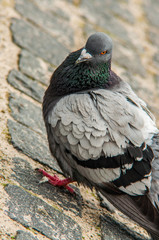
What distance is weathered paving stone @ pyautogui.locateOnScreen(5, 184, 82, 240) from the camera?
3.22m

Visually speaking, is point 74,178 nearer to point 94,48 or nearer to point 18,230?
point 18,230

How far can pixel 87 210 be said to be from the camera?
13.2 feet

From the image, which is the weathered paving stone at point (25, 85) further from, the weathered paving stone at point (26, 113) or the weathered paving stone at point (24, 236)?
the weathered paving stone at point (24, 236)

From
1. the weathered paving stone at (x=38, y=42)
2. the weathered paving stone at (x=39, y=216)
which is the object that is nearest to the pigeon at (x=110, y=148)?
the weathered paving stone at (x=39, y=216)

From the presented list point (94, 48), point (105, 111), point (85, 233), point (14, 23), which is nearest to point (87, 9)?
point (14, 23)

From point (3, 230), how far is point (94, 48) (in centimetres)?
218

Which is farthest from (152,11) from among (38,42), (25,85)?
(25,85)

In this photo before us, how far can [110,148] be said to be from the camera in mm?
3684

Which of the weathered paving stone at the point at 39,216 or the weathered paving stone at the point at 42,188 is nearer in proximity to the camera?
the weathered paving stone at the point at 39,216

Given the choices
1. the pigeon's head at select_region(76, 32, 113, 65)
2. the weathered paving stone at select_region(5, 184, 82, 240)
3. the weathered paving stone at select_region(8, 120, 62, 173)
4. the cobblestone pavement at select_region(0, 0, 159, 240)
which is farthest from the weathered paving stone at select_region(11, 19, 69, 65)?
the weathered paving stone at select_region(5, 184, 82, 240)

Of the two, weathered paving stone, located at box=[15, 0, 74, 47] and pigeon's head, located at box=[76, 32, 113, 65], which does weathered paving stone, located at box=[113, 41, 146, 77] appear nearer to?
weathered paving stone, located at box=[15, 0, 74, 47]

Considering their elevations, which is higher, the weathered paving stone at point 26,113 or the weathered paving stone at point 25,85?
the weathered paving stone at point 25,85

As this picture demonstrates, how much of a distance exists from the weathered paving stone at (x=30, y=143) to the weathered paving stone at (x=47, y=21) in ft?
9.38

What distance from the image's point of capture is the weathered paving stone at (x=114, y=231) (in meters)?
3.73
